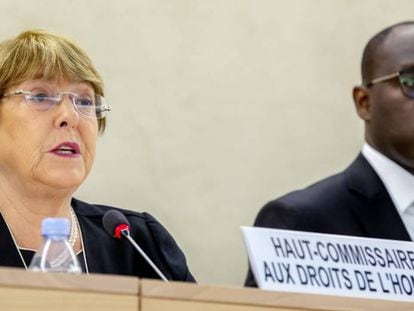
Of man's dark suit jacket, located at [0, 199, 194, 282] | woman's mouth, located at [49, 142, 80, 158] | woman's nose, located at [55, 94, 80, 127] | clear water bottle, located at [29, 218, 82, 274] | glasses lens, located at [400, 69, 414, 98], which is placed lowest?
man's dark suit jacket, located at [0, 199, 194, 282]

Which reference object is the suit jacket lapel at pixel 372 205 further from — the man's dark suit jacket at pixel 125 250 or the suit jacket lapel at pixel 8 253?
the suit jacket lapel at pixel 8 253

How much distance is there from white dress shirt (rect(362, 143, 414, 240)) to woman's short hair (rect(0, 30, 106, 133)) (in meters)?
0.87

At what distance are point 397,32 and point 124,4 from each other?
1.20 metres

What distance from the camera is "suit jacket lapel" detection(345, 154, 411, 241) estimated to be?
3.13 m

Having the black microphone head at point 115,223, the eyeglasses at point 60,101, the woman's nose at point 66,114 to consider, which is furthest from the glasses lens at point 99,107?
the black microphone head at point 115,223

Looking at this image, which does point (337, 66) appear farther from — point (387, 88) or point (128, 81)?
point (387, 88)

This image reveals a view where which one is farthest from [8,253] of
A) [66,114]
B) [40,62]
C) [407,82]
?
[407,82]

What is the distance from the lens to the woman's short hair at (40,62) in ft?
9.21

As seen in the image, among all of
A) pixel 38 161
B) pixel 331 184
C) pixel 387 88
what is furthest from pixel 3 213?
pixel 387 88

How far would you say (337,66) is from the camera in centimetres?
452

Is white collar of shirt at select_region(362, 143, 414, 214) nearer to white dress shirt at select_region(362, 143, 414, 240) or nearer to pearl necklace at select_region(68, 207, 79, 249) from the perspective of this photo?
white dress shirt at select_region(362, 143, 414, 240)

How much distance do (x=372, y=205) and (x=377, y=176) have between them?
0.12m

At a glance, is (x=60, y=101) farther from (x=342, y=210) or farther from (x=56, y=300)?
(x=56, y=300)

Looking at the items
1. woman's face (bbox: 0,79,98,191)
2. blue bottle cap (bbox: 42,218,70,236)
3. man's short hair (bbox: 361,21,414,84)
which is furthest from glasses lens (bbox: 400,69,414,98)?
blue bottle cap (bbox: 42,218,70,236)
